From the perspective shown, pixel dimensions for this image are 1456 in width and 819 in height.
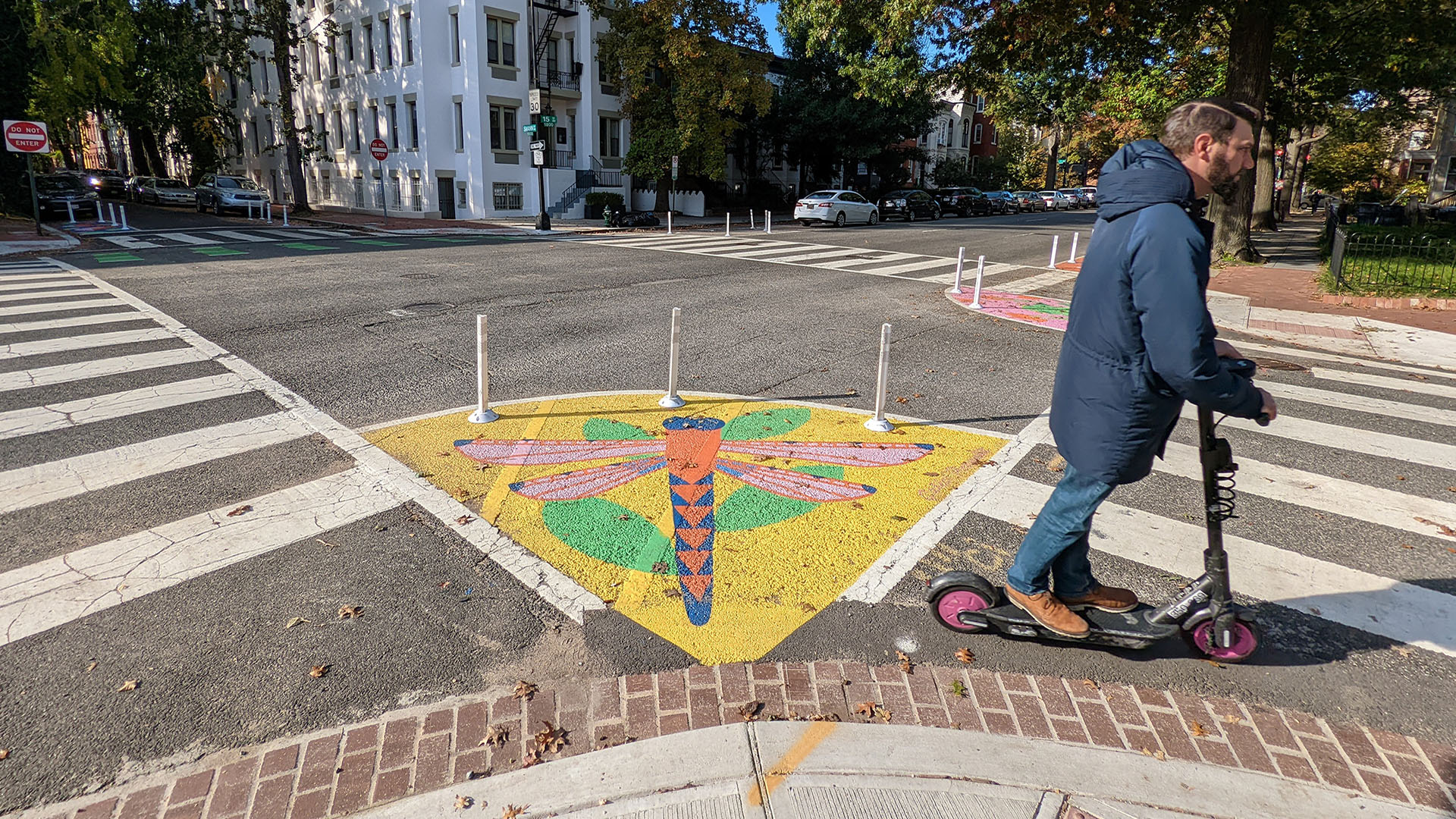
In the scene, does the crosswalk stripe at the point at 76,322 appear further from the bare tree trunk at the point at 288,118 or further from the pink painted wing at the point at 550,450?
the bare tree trunk at the point at 288,118

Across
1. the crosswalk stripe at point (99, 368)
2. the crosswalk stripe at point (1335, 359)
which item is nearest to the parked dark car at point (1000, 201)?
the crosswalk stripe at point (1335, 359)

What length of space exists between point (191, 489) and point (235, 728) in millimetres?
2677

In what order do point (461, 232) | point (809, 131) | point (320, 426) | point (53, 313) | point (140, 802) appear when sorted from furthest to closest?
point (809, 131) < point (461, 232) < point (53, 313) < point (320, 426) < point (140, 802)

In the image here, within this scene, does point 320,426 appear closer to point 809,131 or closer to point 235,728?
point 235,728

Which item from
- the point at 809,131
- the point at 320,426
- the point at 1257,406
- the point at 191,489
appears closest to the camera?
the point at 1257,406

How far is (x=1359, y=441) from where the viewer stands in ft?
20.4

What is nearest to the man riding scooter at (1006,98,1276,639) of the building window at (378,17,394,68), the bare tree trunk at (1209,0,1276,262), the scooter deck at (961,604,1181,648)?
the scooter deck at (961,604,1181,648)

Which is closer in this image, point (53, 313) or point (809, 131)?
point (53, 313)

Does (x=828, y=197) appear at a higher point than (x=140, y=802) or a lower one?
higher

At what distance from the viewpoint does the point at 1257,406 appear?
2.79 metres

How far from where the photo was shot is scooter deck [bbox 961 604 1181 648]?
335 centimetres

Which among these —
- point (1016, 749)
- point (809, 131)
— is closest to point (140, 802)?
point (1016, 749)

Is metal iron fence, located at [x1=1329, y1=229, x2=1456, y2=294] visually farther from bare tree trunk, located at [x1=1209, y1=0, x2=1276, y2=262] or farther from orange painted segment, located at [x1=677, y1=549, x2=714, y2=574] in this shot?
orange painted segment, located at [x1=677, y1=549, x2=714, y2=574]

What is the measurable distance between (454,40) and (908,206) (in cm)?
2145
